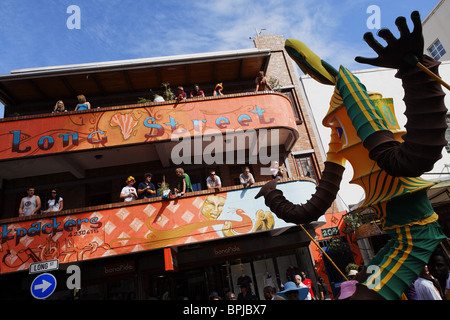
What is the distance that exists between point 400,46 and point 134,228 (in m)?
8.71

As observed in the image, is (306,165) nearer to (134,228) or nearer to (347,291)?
(134,228)

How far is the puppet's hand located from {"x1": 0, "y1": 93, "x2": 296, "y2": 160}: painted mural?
28.4ft

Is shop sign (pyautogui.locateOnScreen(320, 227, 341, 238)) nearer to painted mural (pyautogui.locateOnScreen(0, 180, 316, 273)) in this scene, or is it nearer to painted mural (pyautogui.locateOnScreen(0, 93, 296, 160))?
painted mural (pyautogui.locateOnScreen(0, 180, 316, 273))

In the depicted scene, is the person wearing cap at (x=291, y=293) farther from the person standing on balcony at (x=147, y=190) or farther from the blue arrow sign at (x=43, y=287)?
the person standing on balcony at (x=147, y=190)

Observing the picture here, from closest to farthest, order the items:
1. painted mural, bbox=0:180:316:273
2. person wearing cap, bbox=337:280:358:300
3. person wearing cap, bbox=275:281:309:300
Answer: person wearing cap, bbox=337:280:358:300
person wearing cap, bbox=275:281:309:300
painted mural, bbox=0:180:316:273

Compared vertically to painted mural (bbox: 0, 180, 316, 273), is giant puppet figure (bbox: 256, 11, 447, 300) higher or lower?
lower

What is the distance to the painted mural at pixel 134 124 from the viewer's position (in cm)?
986

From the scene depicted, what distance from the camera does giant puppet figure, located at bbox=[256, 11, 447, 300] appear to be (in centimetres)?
174

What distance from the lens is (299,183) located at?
984 centimetres

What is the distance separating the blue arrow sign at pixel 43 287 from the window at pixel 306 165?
1058cm

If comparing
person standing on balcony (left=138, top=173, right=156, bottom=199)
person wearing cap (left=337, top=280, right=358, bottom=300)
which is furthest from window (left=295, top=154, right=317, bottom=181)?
person wearing cap (left=337, top=280, right=358, bottom=300)

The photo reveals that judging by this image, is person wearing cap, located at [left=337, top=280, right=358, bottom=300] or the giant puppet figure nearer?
the giant puppet figure

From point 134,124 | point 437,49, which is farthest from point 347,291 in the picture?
point 437,49
